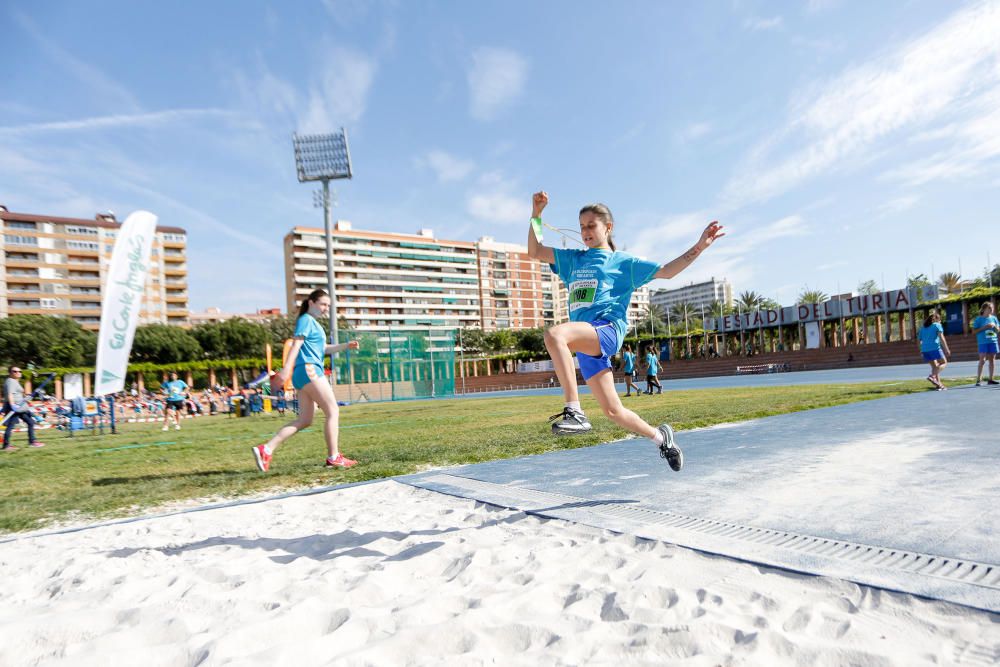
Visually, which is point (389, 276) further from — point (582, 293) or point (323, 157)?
point (582, 293)

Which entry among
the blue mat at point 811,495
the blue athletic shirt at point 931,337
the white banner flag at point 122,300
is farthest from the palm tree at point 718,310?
the blue mat at point 811,495

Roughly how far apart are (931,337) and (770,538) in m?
12.2

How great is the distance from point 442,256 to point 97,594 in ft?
391

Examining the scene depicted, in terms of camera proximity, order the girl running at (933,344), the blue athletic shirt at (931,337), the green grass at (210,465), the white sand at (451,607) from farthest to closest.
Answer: the blue athletic shirt at (931,337)
the girl running at (933,344)
the green grass at (210,465)
the white sand at (451,607)

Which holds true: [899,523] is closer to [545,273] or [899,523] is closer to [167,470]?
[167,470]

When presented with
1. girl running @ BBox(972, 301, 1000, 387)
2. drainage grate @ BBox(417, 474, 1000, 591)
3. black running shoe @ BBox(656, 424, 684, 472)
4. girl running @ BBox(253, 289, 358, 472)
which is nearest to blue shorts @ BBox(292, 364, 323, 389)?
girl running @ BBox(253, 289, 358, 472)

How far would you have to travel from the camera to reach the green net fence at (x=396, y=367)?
102 feet

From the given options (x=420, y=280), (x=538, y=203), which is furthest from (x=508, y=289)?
(x=538, y=203)

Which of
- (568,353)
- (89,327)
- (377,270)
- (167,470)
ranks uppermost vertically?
(377,270)

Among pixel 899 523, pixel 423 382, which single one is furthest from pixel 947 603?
pixel 423 382

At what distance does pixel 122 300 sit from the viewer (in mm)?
11953

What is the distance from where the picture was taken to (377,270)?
111375mm

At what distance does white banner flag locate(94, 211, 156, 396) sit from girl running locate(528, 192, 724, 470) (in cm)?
1048

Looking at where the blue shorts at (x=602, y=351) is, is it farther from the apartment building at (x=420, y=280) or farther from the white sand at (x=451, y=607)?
the apartment building at (x=420, y=280)
